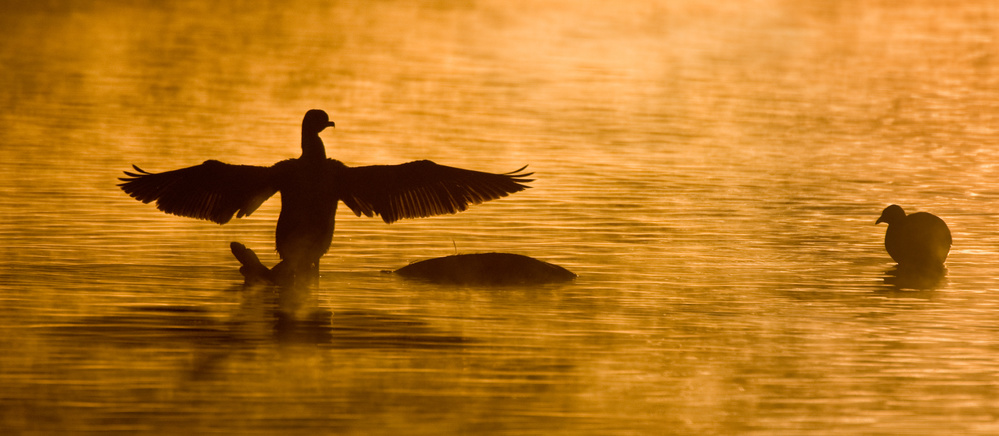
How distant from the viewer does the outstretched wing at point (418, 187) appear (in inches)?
543

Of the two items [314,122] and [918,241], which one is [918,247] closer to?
[918,241]

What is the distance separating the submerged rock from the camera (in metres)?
13.8

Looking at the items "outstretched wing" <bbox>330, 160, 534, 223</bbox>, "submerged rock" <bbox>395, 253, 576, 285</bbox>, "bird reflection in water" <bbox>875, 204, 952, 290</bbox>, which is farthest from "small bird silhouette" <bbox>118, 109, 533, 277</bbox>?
"bird reflection in water" <bbox>875, 204, 952, 290</bbox>

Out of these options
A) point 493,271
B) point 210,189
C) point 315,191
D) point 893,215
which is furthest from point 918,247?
point 210,189

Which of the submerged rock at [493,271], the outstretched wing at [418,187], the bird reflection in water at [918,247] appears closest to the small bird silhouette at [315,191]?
the outstretched wing at [418,187]

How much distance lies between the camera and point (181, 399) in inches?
384

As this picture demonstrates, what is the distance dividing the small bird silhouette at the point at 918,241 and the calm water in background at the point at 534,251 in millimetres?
300

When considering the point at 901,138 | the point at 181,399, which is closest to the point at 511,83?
the point at 901,138

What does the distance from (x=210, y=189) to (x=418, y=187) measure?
6.07ft

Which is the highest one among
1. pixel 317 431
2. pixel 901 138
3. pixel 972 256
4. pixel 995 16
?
pixel 995 16

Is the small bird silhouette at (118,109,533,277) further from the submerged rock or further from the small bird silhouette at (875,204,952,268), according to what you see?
the small bird silhouette at (875,204,952,268)

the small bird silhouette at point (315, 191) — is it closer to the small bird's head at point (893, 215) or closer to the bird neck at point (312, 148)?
the bird neck at point (312, 148)

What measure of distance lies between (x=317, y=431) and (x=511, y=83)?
21718 mm

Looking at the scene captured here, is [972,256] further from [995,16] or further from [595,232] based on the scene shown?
[995,16]
